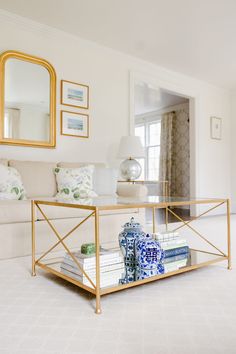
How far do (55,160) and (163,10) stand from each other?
6.60 feet

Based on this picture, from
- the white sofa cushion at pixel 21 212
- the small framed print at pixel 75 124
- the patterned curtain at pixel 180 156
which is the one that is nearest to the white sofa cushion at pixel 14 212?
the white sofa cushion at pixel 21 212

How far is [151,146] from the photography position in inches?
307

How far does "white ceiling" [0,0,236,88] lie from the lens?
10.1ft

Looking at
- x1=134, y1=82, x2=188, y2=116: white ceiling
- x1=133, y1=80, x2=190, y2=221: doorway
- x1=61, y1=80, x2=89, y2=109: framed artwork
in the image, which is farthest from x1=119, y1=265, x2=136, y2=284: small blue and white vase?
x1=133, y1=80, x2=190, y2=221: doorway

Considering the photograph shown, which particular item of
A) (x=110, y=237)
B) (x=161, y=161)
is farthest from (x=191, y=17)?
(x=161, y=161)

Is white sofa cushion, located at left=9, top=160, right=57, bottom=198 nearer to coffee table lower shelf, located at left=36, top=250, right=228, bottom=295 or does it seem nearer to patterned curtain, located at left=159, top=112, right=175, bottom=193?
coffee table lower shelf, located at left=36, top=250, right=228, bottom=295

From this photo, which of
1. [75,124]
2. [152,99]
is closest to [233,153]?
[152,99]

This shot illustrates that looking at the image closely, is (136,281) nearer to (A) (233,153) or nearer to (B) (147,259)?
(B) (147,259)

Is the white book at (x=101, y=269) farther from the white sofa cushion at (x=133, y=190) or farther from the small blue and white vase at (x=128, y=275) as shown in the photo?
the white sofa cushion at (x=133, y=190)

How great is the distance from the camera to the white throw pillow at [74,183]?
9.93 ft

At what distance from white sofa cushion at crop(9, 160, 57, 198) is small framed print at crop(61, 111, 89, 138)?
63 centimetres

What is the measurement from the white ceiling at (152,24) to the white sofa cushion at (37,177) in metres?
1.63

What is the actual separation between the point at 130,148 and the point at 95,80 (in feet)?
3.32

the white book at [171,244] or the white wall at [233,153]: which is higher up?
the white wall at [233,153]
